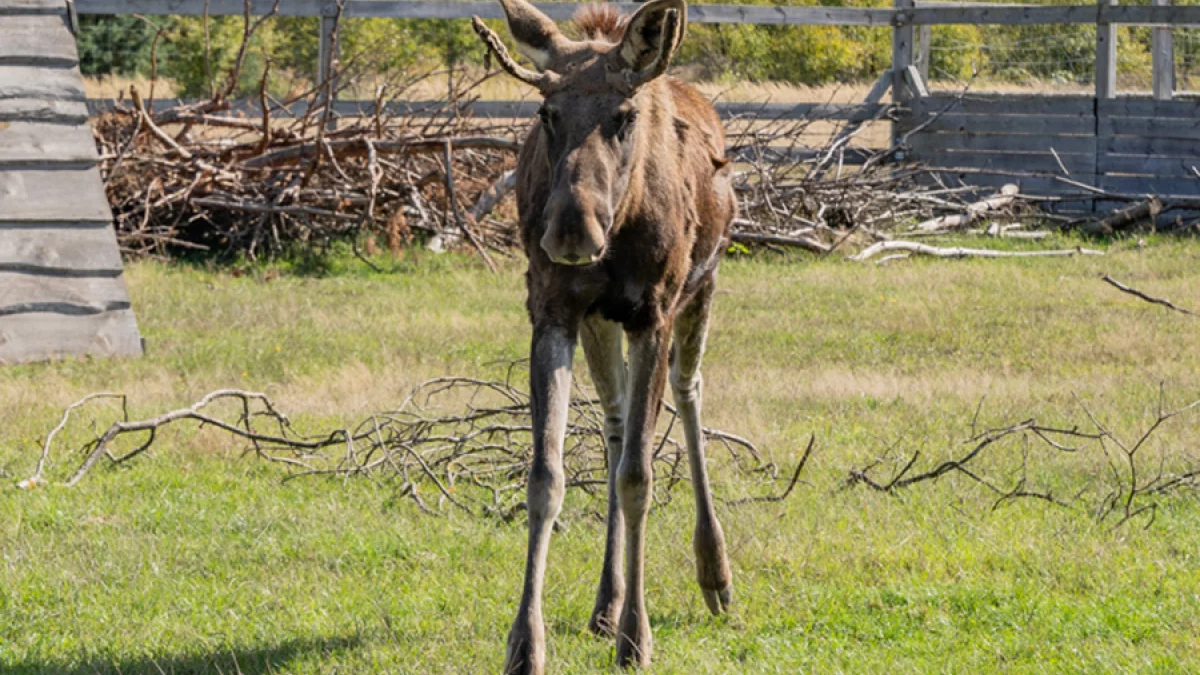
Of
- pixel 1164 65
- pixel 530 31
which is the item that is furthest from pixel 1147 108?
pixel 530 31

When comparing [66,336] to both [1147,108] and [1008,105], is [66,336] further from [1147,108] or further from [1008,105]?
[1147,108]

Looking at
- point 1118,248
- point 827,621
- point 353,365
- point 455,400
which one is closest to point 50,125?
point 353,365

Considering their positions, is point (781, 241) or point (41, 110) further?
point (781, 241)

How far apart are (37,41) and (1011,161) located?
38.2ft

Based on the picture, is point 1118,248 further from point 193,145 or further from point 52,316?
point 52,316

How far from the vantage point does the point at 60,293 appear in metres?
10.7

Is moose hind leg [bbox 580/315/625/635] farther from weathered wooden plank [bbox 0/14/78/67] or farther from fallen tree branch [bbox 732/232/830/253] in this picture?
fallen tree branch [bbox 732/232/830/253]

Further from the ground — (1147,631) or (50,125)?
(50,125)

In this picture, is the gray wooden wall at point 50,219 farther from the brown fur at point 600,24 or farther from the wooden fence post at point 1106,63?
the wooden fence post at point 1106,63

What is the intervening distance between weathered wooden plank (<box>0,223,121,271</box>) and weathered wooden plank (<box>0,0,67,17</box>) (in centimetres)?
179

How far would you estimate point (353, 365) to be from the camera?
33.9 feet

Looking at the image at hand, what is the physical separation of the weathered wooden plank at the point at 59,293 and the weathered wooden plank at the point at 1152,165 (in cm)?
1149

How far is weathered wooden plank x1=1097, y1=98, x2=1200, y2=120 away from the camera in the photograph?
17.1 metres

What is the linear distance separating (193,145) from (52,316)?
→ 4.73 meters
